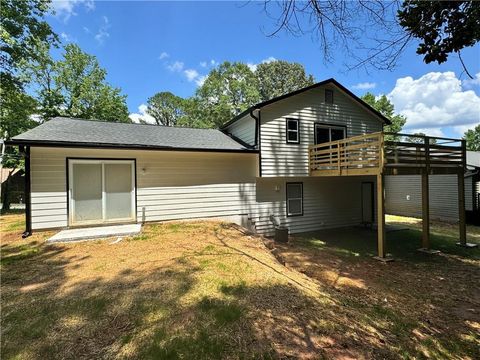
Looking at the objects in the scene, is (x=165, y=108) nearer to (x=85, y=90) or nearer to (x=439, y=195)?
(x=85, y=90)

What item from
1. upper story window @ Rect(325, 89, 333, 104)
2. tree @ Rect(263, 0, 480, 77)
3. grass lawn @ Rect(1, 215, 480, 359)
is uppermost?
upper story window @ Rect(325, 89, 333, 104)

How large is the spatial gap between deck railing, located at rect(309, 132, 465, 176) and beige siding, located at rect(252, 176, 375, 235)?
157 centimetres

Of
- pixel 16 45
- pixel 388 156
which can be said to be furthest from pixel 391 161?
pixel 16 45

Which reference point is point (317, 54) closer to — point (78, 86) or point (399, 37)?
point (399, 37)

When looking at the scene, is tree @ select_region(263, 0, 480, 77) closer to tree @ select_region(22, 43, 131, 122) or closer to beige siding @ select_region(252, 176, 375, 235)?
beige siding @ select_region(252, 176, 375, 235)

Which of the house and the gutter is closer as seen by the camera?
the gutter

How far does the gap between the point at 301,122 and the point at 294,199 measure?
343 centimetres

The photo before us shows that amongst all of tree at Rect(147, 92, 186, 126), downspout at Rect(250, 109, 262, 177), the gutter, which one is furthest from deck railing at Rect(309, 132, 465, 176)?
tree at Rect(147, 92, 186, 126)

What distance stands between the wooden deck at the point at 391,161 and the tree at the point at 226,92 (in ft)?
66.5

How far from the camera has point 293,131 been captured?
1047 centimetres

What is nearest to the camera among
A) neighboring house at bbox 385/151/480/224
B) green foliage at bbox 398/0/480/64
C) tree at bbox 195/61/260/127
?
green foliage at bbox 398/0/480/64

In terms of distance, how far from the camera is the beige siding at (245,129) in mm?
10352

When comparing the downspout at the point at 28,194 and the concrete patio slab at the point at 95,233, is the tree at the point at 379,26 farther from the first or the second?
the downspout at the point at 28,194

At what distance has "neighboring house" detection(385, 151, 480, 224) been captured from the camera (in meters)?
13.9
